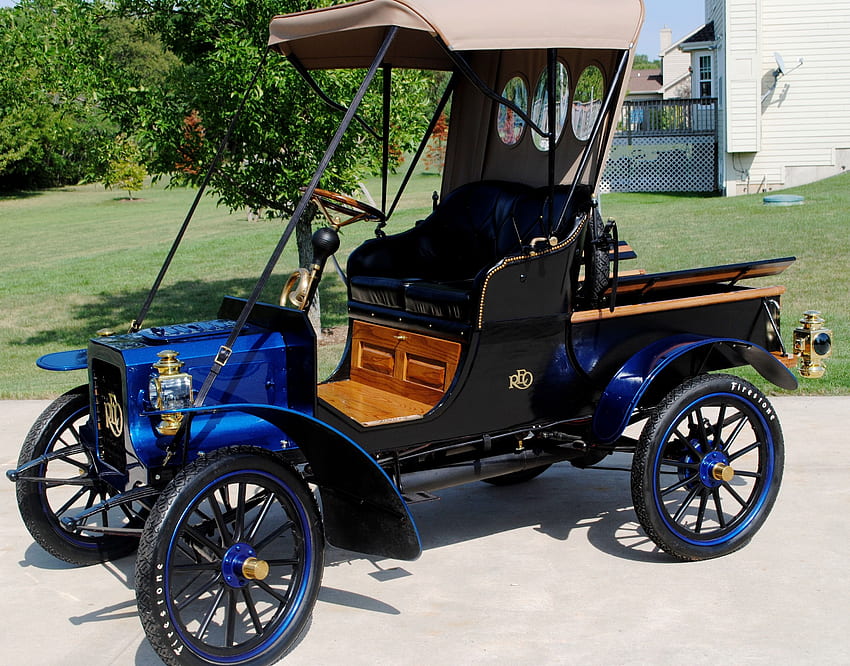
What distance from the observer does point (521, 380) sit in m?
4.12

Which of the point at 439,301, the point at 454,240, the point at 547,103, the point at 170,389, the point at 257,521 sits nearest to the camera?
the point at 170,389

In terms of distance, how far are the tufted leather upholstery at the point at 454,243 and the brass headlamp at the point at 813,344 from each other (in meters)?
1.26

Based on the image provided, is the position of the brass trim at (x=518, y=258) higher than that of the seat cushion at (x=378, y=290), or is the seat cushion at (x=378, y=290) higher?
the brass trim at (x=518, y=258)

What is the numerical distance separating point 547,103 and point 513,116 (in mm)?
391

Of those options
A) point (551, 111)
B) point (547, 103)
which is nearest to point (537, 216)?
point (547, 103)

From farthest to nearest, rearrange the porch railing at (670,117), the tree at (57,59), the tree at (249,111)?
the porch railing at (670,117) → the tree at (57,59) → the tree at (249,111)

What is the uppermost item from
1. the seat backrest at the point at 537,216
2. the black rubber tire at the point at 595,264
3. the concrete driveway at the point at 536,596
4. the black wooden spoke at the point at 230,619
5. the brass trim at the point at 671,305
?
the seat backrest at the point at 537,216

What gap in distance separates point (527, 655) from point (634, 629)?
0.44 m

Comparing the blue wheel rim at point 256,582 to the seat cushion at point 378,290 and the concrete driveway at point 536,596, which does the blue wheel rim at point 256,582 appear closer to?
the concrete driveway at point 536,596

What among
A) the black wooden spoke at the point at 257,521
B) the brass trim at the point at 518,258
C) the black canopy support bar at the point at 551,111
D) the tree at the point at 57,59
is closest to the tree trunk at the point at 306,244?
the tree at the point at 57,59

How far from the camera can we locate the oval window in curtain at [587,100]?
468 centimetres

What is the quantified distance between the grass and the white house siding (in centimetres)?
97

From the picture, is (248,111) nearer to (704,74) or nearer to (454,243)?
(454,243)

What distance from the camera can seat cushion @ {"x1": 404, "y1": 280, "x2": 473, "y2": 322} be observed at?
158 inches
